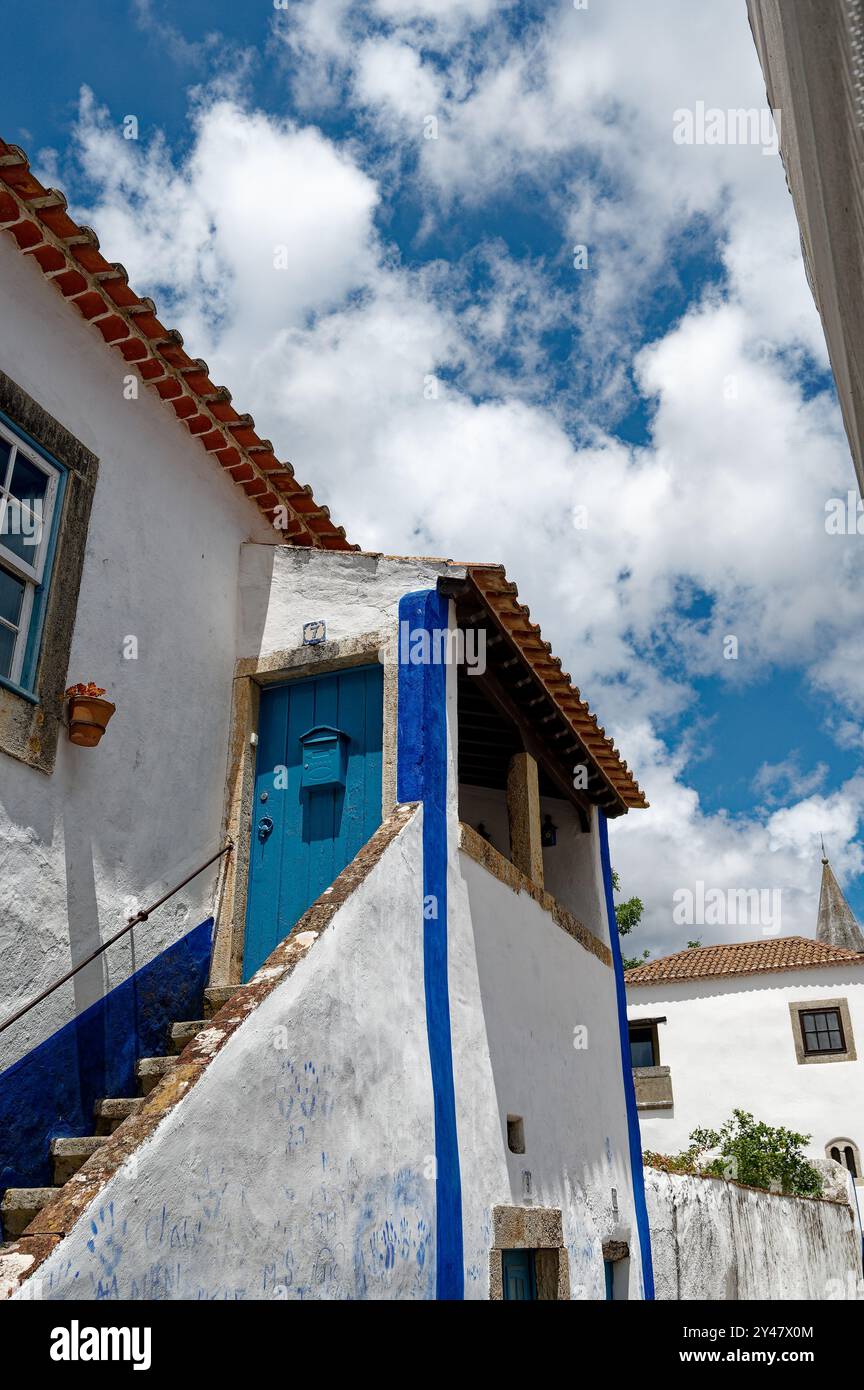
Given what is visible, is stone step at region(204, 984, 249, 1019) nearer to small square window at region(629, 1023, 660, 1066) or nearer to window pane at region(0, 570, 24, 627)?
window pane at region(0, 570, 24, 627)

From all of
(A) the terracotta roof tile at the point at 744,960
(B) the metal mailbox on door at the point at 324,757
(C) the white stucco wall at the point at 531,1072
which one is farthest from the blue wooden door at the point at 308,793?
(A) the terracotta roof tile at the point at 744,960

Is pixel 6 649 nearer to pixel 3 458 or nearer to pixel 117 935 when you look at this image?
pixel 3 458

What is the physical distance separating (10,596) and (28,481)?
64 cm

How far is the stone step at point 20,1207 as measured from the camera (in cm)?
417

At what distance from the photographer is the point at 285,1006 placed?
4496mm

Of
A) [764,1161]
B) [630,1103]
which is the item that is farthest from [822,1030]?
→ [630,1103]

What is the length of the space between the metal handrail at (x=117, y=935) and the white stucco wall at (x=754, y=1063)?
1549 cm

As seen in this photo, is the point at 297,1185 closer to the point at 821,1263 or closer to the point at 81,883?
the point at 81,883

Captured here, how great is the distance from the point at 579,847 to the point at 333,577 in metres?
3.89

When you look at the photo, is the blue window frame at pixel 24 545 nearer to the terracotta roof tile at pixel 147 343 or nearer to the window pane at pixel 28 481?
the window pane at pixel 28 481

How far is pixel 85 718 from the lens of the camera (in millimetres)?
5328

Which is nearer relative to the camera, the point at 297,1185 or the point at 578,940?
the point at 297,1185
